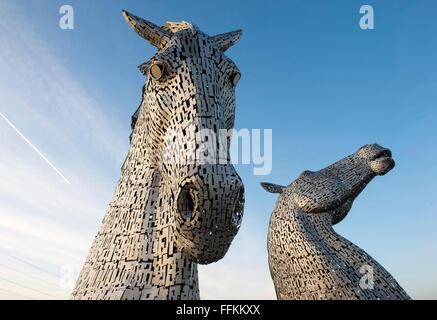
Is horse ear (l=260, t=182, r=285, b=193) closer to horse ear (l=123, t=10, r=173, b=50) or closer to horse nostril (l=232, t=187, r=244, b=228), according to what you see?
horse ear (l=123, t=10, r=173, b=50)

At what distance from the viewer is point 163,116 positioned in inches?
60.7

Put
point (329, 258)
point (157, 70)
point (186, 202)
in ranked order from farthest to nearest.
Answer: point (329, 258) < point (157, 70) < point (186, 202)

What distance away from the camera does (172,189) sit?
134 centimetres

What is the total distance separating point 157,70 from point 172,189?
63 centimetres

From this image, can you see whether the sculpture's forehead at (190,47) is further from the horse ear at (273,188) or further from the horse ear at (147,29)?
the horse ear at (273,188)

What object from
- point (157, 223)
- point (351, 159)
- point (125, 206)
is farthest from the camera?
point (351, 159)

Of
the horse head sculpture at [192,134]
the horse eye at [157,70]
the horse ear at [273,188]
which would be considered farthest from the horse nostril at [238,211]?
the horse ear at [273,188]

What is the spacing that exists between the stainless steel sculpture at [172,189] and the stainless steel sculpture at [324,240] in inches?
81.8

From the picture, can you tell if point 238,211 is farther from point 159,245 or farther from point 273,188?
point 273,188

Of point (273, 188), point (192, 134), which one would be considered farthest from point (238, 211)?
point (273, 188)
